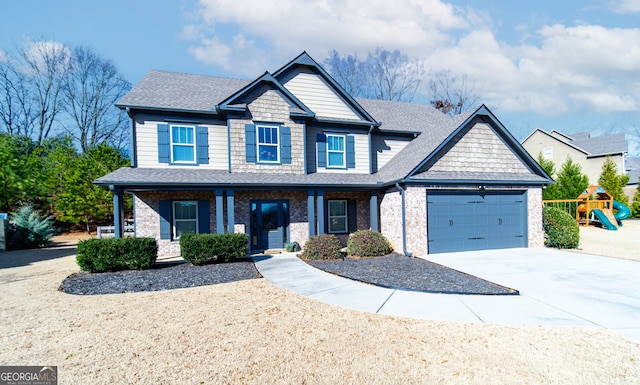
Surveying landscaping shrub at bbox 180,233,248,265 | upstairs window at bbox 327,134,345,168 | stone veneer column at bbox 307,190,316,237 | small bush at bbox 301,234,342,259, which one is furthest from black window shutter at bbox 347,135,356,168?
landscaping shrub at bbox 180,233,248,265

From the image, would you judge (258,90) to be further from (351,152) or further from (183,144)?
(351,152)

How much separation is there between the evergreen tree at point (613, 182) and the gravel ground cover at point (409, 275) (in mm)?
27484

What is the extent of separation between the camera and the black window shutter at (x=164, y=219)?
476 inches

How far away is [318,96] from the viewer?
14.0 m

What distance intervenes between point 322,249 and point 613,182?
30530 millimetres

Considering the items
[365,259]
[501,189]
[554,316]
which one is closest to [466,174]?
[501,189]

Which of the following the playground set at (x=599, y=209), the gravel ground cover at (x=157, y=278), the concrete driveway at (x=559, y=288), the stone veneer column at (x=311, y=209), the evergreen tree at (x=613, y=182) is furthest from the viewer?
the evergreen tree at (x=613, y=182)

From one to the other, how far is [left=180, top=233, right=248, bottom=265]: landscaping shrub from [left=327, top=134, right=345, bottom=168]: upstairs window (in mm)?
5656

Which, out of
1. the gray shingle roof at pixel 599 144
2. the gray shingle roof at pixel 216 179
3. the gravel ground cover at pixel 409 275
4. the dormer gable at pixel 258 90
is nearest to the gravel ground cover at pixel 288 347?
the gravel ground cover at pixel 409 275

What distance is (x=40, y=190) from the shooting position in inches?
790

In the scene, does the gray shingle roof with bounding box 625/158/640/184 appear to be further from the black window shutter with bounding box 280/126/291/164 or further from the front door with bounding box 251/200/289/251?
the front door with bounding box 251/200/289/251

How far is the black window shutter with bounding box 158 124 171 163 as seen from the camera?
12.0 m

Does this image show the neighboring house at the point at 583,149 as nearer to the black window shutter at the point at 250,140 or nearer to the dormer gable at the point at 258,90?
the dormer gable at the point at 258,90

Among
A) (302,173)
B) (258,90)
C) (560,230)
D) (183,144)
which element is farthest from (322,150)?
(560,230)
